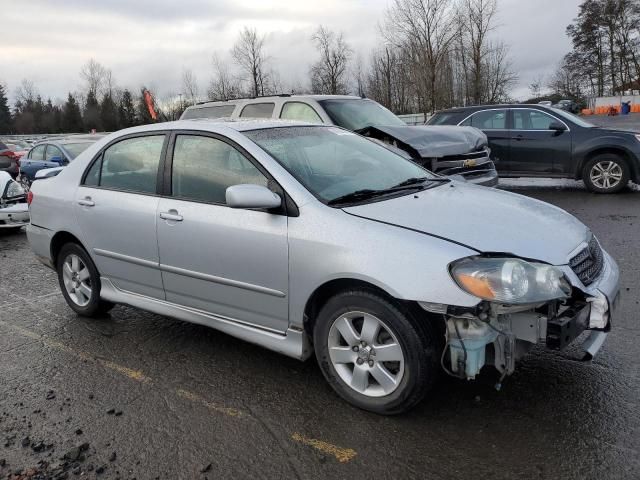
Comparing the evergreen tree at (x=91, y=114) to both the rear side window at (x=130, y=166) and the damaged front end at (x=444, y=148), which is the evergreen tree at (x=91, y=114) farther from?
the rear side window at (x=130, y=166)

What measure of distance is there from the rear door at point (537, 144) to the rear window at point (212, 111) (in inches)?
216

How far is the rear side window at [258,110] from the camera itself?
8832mm

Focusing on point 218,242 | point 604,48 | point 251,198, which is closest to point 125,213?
point 218,242

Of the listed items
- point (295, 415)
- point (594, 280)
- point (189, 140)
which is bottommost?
point (295, 415)

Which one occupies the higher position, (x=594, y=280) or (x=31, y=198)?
(x=31, y=198)

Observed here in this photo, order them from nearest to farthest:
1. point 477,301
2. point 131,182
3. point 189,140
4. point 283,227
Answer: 1. point 477,301
2. point 283,227
3. point 189,140
4. point 131,182

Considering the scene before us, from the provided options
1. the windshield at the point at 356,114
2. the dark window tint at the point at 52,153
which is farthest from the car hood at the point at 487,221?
the dark window tint at the point at 52,153

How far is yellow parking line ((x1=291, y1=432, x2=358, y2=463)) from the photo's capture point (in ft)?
9.01

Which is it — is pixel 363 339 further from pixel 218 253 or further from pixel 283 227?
pixel 218 253

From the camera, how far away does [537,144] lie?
1059 centimetres

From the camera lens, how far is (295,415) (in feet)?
10.4

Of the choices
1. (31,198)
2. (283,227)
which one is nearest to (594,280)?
(283,227)

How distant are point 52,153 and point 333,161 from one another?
445 inches

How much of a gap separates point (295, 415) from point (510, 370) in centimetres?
121
